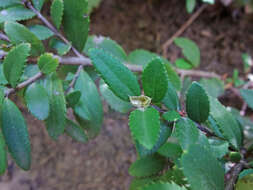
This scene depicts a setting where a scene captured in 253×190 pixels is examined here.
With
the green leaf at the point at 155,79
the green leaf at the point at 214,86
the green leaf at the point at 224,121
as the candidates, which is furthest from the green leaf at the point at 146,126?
the green leaf at the point at 214,86

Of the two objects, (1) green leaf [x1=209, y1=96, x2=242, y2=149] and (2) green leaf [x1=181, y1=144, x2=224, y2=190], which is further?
(1) green leaf [x1=209, y1=96, x2=242, y2=149]

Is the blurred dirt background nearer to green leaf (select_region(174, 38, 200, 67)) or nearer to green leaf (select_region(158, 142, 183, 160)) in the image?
green leaf (select_region(174, 38, 200, 67))

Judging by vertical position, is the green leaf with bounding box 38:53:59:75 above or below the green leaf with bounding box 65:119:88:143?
above

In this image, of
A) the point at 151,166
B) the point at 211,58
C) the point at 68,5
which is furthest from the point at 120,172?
the point at 68,5

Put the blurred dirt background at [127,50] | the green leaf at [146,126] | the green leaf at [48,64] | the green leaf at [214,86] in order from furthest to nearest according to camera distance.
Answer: the blurred dirt background at [127,50]
the green leaf at [214,86]
the green leaf at [48,64]
the green leaf at [146,126]

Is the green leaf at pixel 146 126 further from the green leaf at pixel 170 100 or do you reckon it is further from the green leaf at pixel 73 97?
the green leaf at pixel 73 97

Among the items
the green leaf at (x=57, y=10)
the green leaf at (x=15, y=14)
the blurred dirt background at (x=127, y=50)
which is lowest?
the blurred dirt background at (x=127, y=50)

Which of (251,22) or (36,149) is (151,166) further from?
(251,22)

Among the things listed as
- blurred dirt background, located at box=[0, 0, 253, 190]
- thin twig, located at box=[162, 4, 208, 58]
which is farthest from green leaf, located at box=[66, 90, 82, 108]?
thin twig, located at box=[162, 4, 208, 58]

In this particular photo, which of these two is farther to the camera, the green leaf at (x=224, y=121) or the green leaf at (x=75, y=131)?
the green leaf at (x=75, y=131)
